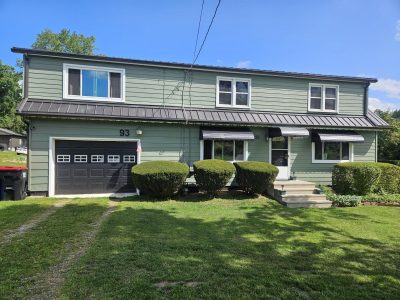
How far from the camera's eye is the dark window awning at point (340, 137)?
1244 centimetres

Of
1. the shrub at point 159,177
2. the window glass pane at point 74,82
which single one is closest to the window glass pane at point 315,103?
the shrub at point 159,177

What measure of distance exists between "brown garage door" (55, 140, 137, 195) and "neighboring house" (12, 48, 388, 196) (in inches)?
1.5

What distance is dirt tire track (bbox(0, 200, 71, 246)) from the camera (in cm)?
541

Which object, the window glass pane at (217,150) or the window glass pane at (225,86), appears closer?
the window glass pane at (217,150)

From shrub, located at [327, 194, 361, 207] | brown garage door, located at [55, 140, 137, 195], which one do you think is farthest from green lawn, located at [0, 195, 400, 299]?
brown garage door, located at [55, 140, 137, 195]

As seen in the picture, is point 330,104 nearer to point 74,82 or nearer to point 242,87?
point 242,87

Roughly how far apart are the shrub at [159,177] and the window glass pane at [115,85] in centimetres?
341

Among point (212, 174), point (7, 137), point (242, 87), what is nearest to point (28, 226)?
point (212, 174)

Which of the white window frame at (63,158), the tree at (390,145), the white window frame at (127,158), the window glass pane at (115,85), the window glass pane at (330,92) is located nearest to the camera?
the white window frame at (63,158)

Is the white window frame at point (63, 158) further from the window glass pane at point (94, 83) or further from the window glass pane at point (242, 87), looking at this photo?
the window glass pane at point (242, 87)

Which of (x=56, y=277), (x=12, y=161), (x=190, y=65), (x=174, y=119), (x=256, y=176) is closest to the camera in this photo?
(x=56, y=277)

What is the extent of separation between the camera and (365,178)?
10.9 meters

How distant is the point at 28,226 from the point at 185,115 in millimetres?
6887

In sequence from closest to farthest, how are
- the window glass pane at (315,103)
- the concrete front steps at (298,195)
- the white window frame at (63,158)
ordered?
the concrete front steps at (298,195) < the white window frame at (63,158) < the window glass pane at (315,103)
